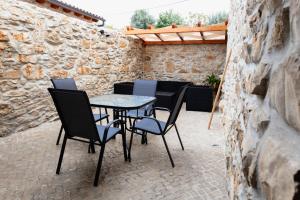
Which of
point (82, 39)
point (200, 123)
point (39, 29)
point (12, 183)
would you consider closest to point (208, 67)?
point (200, 123)

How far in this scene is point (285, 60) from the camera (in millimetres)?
577

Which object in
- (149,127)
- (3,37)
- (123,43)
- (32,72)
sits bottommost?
(149,127)

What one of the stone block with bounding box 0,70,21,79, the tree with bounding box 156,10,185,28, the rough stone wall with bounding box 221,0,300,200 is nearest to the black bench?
the stone block with bounding box 0,70,21,79

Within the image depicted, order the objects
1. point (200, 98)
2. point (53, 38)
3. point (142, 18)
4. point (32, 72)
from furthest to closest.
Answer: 1. point (142, 18)
2. point (200, 98)
3. point (53, 38)
4. point (32, 72)

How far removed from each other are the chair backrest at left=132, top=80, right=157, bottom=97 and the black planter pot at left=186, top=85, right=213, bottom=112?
2119 millimetres

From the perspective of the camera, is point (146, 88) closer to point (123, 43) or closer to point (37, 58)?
point (37, 58)

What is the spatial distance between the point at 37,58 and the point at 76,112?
2.33 metres

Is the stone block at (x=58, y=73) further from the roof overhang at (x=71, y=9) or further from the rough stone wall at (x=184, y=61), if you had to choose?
the rough stone wall at (x=184, y=61)

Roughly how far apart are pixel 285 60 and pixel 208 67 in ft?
22.1

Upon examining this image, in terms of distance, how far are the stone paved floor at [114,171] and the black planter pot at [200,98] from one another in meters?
2.15

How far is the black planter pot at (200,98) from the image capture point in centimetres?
567

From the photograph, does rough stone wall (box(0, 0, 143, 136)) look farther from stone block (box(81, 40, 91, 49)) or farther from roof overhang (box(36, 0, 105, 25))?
roof overhang (box(36, 0, 105, 25))

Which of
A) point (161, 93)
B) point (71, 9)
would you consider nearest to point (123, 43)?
point (71, 9)

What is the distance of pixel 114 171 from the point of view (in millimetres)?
2518
